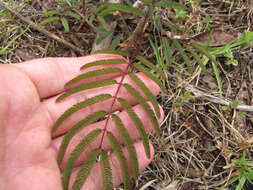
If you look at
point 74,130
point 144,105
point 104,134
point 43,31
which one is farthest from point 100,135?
point 43,31

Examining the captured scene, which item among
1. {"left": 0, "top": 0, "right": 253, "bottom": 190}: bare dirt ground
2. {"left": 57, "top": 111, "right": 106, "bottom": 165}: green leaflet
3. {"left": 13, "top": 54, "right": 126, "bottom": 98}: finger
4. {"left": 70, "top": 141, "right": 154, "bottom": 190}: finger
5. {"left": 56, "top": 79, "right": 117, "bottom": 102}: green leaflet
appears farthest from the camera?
{"left": 0, "top": 0, "right": 253, "bottom": 190}: bare dirt ground

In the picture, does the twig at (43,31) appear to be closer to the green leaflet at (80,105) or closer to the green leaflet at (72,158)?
the green leaflet at (80,105)

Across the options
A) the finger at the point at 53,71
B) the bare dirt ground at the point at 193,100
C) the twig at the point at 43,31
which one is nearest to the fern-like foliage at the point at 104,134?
the finger at the point at 53,71

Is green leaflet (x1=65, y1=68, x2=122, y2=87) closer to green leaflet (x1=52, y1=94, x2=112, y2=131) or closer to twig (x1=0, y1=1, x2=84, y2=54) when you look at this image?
green leaflet (x1=52, y1=94, x2=112, y2=131)

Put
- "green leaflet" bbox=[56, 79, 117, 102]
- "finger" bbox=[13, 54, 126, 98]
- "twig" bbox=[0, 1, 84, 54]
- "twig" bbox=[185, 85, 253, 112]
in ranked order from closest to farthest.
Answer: "green leaflet" bbox=[56, 79, 117, 102]
"finger" bbox=[13, 54, 126, 98]
"twig" bbox=[185, 85, 253, 112]
"twig" bbox=[0, 1, 84, 54]

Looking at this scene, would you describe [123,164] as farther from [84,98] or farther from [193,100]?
[193,100]

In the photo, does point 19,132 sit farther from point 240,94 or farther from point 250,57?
point 250,57

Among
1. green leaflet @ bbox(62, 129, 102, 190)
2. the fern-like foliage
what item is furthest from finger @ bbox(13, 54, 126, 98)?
green leaflet @ bbox(62, 129, 102, 190)
